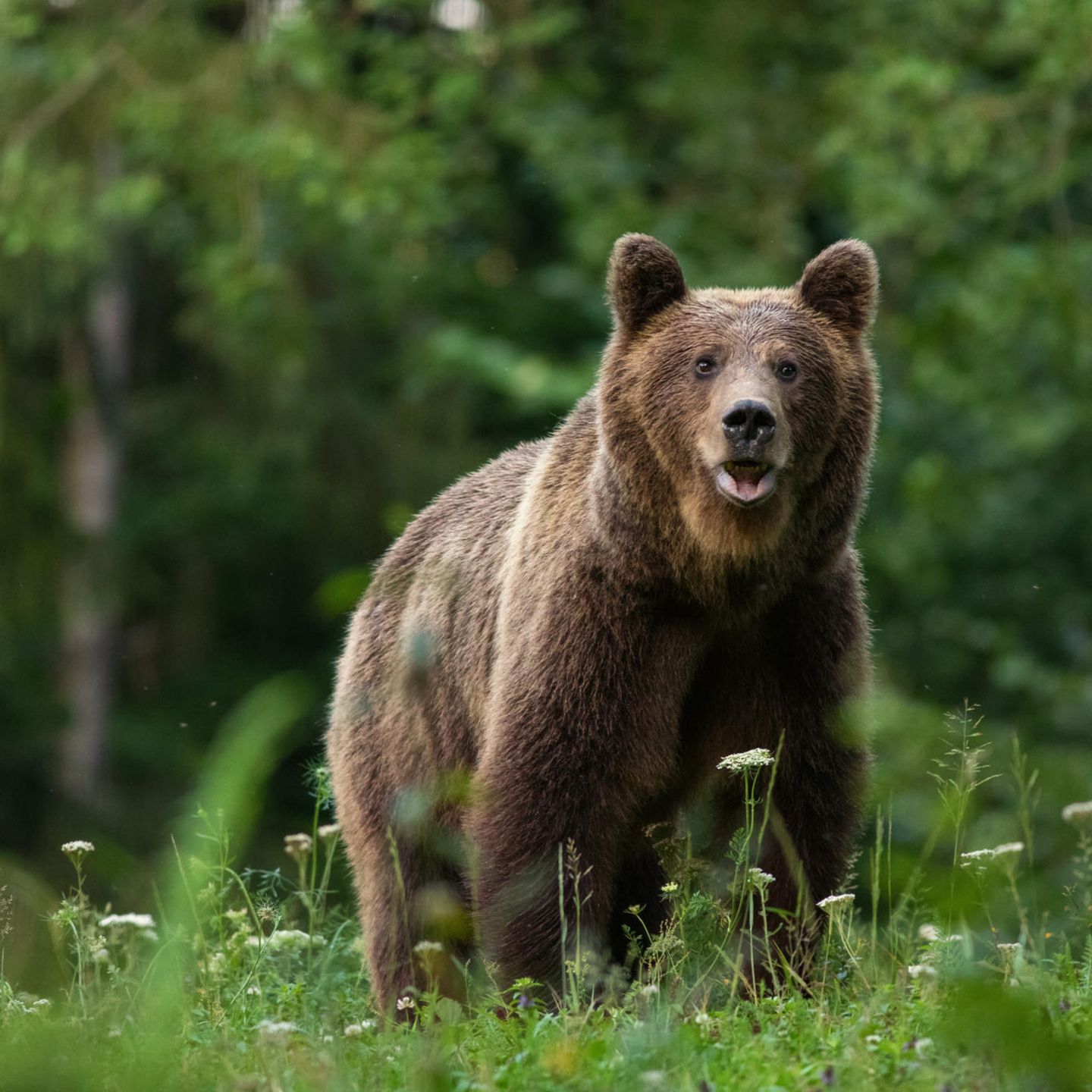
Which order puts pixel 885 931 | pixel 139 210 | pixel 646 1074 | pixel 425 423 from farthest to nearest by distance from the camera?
pixel 425 423 → pixel 139 210 → pixel 885 931 → pixel 646 1074

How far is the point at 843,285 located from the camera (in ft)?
17.8

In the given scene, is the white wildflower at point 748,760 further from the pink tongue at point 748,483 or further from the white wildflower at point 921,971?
the pink tongue at point 748,483

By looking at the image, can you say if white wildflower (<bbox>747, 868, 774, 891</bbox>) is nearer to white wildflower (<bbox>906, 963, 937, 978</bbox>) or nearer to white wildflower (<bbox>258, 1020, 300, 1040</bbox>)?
white wildflower (<bbox>906, 963, 937, 978</bbox>)

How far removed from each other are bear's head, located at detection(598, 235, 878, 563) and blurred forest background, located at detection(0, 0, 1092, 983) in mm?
5162

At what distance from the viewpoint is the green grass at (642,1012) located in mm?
2914

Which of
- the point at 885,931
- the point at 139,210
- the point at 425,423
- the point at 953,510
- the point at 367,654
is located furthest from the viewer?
the point at 425,423

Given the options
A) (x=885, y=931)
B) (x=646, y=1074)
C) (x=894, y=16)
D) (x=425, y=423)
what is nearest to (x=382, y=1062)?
(x=646, y=1074)

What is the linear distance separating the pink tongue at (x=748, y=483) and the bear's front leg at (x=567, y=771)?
1.67 ft

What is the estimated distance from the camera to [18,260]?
47.2 feet

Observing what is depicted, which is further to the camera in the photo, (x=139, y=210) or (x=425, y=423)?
(x=425, y=423)

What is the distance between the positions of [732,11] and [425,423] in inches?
173

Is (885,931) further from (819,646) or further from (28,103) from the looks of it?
(28,103)

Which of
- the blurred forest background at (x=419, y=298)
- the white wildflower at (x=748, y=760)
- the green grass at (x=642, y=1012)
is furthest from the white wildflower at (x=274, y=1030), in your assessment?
the blurred forest background at (x=419, y=298)

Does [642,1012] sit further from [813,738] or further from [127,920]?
[127,920]
